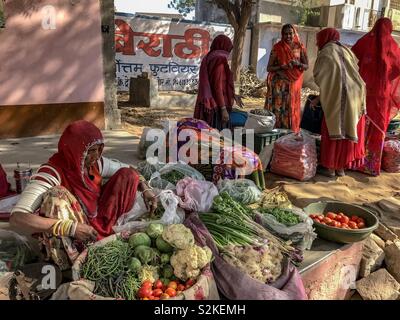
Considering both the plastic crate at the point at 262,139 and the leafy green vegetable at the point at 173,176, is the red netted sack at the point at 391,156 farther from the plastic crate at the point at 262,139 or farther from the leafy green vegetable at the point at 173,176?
the leafy green vegetable at the point at 173,176

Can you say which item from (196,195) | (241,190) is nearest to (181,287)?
(196,195)

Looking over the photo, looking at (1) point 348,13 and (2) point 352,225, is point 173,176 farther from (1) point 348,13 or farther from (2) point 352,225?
(1) point 348,13

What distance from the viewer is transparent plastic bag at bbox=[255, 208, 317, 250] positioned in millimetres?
2893

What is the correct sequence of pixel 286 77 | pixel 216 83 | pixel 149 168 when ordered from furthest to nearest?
1. pixel 286 77
2. pixel 216 83
3. pixel 149 168

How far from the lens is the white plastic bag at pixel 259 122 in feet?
16.7

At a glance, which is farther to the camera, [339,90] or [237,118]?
[237,118]

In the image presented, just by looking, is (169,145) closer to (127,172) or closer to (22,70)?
(127,172)

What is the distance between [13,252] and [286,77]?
15.0 ft

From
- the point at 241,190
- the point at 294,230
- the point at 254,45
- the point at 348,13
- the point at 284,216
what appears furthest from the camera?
the point at 348,13

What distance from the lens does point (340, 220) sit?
130 inches

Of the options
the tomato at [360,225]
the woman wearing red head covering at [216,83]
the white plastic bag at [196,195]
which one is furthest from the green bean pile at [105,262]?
the woman wearing red head covering at [216,83]

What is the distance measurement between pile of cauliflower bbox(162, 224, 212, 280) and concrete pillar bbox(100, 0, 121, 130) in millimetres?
4941

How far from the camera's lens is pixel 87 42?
21.5 ft
